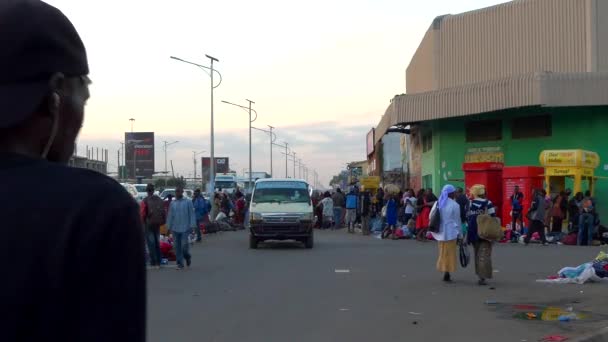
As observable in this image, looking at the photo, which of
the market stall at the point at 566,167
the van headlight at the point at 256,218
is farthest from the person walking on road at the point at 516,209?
the van headlight at the point at 256,218

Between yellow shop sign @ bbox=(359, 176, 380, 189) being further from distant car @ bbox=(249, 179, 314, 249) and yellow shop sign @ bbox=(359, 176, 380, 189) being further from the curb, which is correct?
the curb

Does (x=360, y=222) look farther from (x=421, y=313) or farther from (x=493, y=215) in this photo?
(x=421, y=313)

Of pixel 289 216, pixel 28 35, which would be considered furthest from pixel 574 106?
pixel 28 35

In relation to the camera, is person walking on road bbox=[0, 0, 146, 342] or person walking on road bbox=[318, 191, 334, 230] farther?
person walking on road bbox=[318, 191, 334, 230]

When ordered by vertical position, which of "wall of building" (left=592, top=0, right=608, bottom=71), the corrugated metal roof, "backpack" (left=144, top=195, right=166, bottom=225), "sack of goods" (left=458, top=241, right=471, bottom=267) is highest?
"wall of building" (left=592, top=0, right=608, bottom=71)

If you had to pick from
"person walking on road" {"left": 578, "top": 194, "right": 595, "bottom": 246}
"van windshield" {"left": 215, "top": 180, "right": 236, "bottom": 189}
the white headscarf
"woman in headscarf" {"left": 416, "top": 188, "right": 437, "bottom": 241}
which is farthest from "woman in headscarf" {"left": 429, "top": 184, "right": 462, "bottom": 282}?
"van windshield" {"left": 215, "top": 180, "right": 236, "bottom": 189}

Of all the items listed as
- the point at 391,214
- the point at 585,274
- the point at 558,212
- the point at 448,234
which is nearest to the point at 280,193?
the point at 391,214

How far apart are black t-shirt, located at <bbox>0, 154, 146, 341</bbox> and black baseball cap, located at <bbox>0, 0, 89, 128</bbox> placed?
144 mm

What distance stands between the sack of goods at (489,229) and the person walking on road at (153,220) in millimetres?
7063

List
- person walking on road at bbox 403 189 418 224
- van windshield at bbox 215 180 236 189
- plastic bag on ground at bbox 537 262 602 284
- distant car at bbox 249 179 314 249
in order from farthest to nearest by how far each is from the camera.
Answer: van windshield at bbox 215 180 236 189 → person walking on road at bbox 403 189 418 224 → distant car at bbox 249 179 314 249 → plastic bag on ground at bbox 537 262 602 284

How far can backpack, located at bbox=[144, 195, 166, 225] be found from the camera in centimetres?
1827

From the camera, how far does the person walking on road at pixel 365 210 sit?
109 feet

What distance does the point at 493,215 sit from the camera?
50.3 ft

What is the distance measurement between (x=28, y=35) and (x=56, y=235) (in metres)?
0.41
